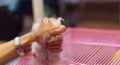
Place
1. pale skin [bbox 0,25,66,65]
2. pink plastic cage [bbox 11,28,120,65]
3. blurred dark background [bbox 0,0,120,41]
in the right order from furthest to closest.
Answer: blurred dark background [bbox 0,0,120,41]
pink plastic cage [bbox 11,28,120,65]
pale skin [bbox 0,25,66,65]

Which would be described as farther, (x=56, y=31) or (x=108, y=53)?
(x=108, y=53)

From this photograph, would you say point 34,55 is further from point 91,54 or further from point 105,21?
point 105,21

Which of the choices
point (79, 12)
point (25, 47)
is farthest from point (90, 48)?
point (79, 12)

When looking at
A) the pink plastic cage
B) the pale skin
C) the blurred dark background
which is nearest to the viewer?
the pale skin

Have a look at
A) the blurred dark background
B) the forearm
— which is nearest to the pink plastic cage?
the forearm

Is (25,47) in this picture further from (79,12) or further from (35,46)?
(79,12)

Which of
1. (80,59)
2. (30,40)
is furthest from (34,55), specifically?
(80,59)

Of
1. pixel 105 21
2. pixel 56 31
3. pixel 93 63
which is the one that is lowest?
pixel 105 21

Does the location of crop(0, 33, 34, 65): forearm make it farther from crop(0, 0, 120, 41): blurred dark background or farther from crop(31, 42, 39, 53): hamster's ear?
crop(0, 0, 120, 41): blurred dark background

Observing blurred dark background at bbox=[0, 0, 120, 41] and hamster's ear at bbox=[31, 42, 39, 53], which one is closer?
hamster's ear at bbox=[31, 42, 39, 53]
